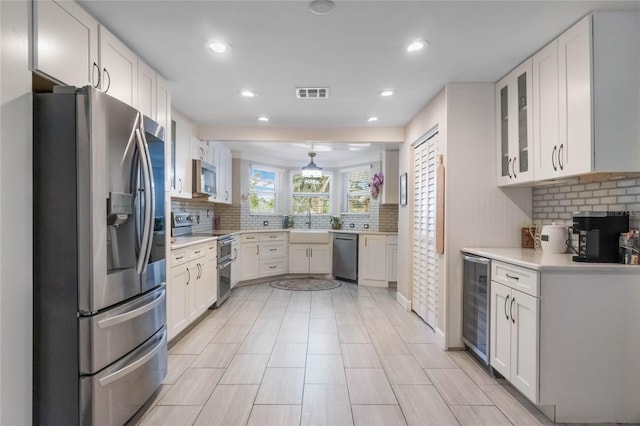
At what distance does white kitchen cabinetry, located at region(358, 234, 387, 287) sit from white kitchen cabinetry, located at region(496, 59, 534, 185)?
282 cm

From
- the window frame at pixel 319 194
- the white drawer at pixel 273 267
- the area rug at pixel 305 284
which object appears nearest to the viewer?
the area rug at pixel 305 284

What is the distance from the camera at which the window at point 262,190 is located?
21.0 ft

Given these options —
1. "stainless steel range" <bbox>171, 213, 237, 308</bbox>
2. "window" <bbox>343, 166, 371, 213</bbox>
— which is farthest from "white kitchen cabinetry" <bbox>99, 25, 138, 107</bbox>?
"window" <bbox>343, 166, 371, 213</bbox>

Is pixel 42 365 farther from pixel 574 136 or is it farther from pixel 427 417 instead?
pixel 574 136

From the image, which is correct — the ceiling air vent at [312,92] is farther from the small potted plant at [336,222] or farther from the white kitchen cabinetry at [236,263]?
the small potted plant at [336,222]

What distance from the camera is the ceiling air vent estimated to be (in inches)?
123

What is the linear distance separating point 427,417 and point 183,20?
2.73m

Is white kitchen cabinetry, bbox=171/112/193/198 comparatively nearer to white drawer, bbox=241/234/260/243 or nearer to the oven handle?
the oven handle

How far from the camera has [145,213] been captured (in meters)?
1.97

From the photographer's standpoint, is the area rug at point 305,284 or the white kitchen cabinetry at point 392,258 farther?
the white kitchen cabinetry at point 392,258

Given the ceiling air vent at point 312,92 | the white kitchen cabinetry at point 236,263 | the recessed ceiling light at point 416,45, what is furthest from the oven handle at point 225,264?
the recessed ceiling light at point 416,45

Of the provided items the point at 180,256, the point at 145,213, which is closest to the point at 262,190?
the point at 180,256

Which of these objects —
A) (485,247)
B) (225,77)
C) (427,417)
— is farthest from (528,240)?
(225,77)

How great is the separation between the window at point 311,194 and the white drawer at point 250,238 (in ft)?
4.73
